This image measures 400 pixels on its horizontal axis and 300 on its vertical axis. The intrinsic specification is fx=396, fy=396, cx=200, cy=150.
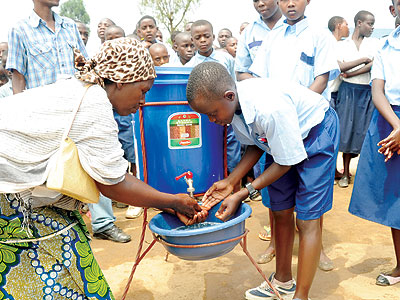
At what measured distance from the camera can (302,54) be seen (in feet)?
9.02

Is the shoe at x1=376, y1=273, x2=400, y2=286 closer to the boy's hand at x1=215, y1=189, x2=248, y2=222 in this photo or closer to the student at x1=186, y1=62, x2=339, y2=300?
the student at x1=186, y1=62, x2=339, y2=300

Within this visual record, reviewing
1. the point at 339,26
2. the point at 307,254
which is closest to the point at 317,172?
the point at 307,254

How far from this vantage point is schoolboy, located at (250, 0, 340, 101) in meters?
2.72

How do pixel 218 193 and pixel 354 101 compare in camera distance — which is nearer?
pixel 218 193

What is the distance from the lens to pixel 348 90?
16.0 ft

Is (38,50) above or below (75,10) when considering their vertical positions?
below

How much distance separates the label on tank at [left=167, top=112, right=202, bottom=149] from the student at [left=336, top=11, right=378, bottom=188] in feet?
9.78

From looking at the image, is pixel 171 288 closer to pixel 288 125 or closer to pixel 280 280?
pixel 280 280

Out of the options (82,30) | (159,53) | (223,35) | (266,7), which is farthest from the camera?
(223,35)

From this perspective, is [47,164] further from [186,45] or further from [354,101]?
[354,101]

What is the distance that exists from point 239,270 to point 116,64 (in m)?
1.90

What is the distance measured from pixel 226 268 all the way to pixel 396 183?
130 centimetres

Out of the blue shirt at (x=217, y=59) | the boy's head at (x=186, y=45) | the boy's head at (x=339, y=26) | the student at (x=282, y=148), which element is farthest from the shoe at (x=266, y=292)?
the boy's head at (x=339, y=26)

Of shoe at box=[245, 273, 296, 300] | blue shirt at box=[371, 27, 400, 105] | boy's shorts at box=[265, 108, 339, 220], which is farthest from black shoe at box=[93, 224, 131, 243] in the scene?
blue shirt at box=[371, 27, 400, 105]
